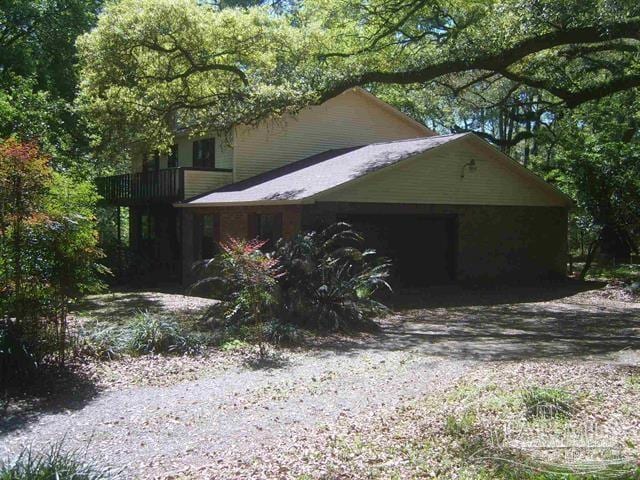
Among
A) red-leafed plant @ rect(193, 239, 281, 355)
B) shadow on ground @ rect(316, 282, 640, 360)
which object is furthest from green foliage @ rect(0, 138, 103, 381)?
shadow on ground @ rect(316, 282, 640, 360)

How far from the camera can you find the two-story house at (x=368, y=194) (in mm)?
18109

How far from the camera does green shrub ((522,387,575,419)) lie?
6.56 m

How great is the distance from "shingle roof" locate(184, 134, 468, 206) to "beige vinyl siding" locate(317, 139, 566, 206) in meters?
0.33

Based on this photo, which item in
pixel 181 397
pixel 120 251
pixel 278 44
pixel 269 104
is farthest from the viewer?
pixel 120 251

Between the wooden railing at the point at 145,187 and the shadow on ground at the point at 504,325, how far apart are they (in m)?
8.67

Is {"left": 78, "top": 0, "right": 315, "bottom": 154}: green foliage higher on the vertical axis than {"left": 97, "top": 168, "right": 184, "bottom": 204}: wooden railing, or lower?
higher

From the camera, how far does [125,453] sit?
585 centimetres

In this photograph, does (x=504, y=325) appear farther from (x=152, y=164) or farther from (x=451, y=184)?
(x=152, y=164)

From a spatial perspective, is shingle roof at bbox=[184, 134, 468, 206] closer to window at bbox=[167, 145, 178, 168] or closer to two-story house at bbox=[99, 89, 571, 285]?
two-story house at bbox=[99, 89, 571, 285]

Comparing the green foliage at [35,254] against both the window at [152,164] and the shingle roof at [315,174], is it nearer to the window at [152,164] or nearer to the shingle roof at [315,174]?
the shingle roof at [315,174]

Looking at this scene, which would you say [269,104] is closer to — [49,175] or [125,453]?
[49,175]

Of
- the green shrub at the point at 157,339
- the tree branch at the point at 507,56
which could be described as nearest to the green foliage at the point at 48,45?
the tree branch at the point at 507,56

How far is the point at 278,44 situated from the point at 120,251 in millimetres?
9665

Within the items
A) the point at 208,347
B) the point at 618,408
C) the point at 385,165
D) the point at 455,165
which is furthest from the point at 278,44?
the point at 618,408
